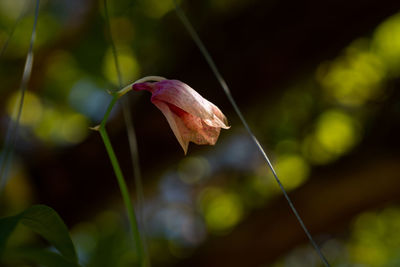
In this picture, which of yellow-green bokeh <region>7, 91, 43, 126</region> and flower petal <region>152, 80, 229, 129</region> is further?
yellow-green bokeh <region>7, 91, 43, 126</region>

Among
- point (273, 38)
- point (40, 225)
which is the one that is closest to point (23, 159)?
point (273, 38)

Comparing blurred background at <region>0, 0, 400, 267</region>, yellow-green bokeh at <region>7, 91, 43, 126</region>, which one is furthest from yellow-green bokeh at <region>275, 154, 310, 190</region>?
yellow-green bokeh at <region>7, 91, 43, 126</region>

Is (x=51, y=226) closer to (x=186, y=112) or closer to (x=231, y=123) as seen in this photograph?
(x=186, y=112)

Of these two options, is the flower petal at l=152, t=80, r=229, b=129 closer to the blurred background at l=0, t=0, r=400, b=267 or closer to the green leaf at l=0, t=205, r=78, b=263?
the green leaf at l=0, t=205, r=78, b=263

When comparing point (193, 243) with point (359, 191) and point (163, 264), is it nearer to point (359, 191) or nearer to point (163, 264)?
point (163, 264)

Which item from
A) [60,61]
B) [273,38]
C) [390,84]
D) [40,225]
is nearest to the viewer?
[40,225]
